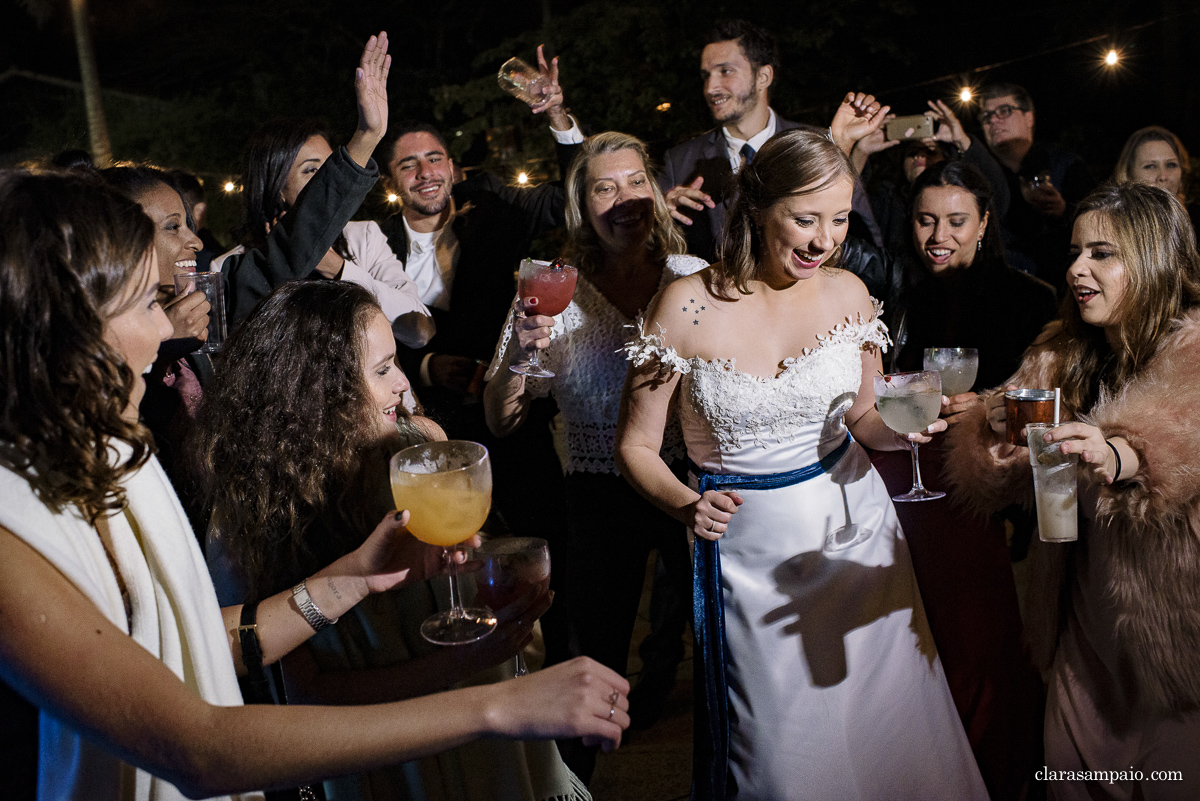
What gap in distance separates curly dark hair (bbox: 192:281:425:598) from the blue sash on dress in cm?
90

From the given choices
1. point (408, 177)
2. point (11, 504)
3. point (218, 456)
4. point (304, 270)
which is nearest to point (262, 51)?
point (408, 177)

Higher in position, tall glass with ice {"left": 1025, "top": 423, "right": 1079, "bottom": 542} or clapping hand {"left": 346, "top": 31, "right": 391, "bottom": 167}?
clapping hand {"left": 346, "top": 31, "right": 391, "bottom": 167}

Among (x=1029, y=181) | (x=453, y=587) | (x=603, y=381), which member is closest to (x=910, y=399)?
(x=603, y=381)

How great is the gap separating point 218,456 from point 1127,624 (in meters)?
2.05

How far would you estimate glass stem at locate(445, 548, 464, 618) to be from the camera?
1583 mm

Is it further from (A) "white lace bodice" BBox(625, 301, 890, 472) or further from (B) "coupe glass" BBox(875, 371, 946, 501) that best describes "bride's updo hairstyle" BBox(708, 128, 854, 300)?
(B) "coupe glass" BBox(875, 371, 946, 501)

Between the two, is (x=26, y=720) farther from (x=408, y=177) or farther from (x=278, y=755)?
(x=408, y=177)

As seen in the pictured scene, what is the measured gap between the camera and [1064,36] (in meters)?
8.59

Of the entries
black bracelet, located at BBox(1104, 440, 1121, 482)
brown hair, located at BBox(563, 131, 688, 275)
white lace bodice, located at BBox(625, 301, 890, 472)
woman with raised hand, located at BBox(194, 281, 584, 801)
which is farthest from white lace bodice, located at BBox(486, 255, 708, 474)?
black bracelet, located at BBox(1104, 440, 1121, 482)

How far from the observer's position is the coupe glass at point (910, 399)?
6.88 ft

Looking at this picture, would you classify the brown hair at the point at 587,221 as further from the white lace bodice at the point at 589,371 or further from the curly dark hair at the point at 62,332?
the curly dark hair at the point at 62,332

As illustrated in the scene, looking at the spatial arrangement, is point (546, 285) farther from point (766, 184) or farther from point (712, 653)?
point (712, 653)

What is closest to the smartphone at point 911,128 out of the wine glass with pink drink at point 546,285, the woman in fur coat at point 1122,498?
the woman in fur coat at point 1122,498

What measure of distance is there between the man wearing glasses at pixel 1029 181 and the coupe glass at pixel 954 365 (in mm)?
1787
